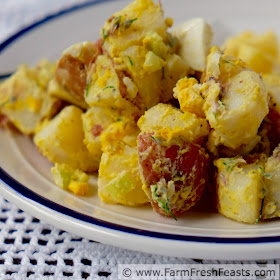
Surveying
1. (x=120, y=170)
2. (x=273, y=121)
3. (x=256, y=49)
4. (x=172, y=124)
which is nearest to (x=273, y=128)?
(x=273, y=121)

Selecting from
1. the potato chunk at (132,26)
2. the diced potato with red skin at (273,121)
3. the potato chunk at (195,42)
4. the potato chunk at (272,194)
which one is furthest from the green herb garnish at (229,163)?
the potato chunk at (132,26)

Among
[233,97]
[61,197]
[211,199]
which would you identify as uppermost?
[233,97]

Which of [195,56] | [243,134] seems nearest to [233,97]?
[243,134]

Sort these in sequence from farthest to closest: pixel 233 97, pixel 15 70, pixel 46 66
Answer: pixel 15 70, pixel 46 66, pixel 233 97

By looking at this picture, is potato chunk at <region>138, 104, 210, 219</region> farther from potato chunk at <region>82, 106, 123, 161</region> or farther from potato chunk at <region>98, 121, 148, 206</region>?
potato chunk at <region>82, 106, 123, 161</region>

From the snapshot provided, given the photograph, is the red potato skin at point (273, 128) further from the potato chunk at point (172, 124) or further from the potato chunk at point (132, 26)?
the potato chunk at point (132, 26)

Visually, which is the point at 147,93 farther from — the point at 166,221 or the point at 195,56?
the point at 166,221

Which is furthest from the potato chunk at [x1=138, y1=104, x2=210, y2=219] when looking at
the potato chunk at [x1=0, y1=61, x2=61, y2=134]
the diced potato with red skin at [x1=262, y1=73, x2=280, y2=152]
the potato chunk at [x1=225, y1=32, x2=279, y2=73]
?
the potato chunk at [x1=225, y1=32, x2=279, y2=73]
